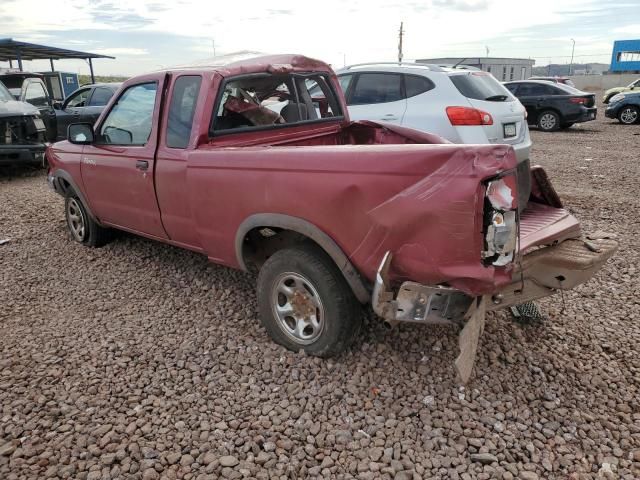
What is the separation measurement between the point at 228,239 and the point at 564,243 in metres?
2.12

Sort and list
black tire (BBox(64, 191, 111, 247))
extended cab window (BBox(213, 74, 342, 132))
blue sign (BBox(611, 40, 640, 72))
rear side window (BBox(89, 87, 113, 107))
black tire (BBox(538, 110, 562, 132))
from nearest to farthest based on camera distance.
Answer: extended cab window (BBox(213, 74, 342, 132))
black tire (BBox(64, 191, 111, 247))
rear side window (BBox(89, 87, 113, 107))
black tire (BBox(538, 110, 562, 132))
blue sign (BBox(611, 40, 640, 72))

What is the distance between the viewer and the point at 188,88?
3682mm

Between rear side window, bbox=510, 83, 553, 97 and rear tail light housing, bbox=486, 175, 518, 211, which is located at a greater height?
→ rear tail light housing, bbox=486, 175, 518, 211

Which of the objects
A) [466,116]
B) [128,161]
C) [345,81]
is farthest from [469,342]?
[345,81]

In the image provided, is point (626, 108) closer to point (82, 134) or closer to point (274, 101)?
point (274, 101)

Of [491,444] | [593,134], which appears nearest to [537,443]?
[491,444]

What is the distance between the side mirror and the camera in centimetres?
445

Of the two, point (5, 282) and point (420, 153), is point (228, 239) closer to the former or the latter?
point (420, 153)

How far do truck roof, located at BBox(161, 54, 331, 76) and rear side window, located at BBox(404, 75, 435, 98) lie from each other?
3.14m

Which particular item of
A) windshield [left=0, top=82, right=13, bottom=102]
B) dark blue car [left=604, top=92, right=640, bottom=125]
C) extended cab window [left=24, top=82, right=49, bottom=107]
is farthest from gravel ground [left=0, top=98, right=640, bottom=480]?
dark blue car [left=604, top=92, right=640, bottom=125]

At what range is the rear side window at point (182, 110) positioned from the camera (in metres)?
3.62

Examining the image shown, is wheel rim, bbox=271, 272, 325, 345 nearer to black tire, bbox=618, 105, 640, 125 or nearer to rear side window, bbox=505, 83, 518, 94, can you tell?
rear side window, bbox=505, 83, 518, 94

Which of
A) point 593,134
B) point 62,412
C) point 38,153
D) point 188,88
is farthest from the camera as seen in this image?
point 593,134

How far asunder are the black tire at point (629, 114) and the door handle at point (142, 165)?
18.0m
